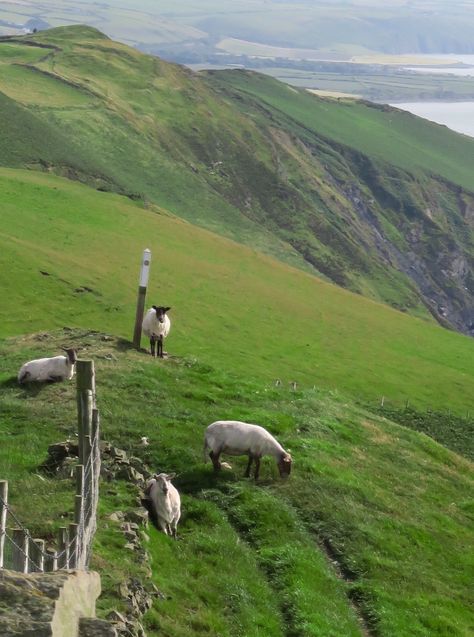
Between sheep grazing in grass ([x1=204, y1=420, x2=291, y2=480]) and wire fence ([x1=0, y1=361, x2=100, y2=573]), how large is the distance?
611 centimetres

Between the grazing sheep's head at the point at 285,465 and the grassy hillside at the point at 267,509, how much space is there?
1.16 feet

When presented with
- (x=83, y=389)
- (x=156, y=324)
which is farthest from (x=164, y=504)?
(x=156, y=324)

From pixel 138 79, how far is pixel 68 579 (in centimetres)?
16805

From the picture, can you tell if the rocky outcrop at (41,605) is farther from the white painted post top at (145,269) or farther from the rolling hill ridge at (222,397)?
the white painted post top at (145,269)

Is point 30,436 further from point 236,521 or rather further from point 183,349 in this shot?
point 183,349

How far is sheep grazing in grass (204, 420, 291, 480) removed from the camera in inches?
962

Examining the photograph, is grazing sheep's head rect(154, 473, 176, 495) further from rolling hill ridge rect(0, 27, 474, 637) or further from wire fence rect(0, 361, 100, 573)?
wire fence rect(0, 361, 100, 573)

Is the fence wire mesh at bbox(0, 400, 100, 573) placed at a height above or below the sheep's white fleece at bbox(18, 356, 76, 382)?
above

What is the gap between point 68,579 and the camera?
11.0 m

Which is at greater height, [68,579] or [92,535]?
[68,579]

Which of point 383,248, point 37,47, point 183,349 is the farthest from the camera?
point 383,248

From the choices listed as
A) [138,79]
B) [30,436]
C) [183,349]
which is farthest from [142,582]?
[138,79]

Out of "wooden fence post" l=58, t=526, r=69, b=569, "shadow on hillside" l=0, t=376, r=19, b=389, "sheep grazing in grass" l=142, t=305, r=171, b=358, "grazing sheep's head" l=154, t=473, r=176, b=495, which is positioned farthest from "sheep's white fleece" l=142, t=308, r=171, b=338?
"wooden fence post" l=58, t=526, r=69, b=569

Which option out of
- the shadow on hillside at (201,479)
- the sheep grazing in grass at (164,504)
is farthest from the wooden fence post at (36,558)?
the shadow on hillside at (201,479)
